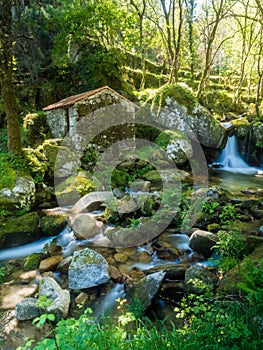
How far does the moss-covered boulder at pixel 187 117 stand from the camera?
1126cm

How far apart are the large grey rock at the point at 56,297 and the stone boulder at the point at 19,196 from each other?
120 inches

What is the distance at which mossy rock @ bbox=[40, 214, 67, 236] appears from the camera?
548 cm

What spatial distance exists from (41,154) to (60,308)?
5.56m

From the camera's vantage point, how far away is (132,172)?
9.38 meters

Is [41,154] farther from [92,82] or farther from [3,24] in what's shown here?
[92,82]

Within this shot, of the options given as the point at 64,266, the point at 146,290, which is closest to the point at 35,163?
the point at 64,266

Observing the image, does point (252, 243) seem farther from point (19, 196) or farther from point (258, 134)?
point (258, 134)

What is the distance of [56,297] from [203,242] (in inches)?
103

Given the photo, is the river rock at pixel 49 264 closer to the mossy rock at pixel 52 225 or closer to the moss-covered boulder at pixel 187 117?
the mossy rock at pixel 52 225

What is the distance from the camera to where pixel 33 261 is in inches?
175

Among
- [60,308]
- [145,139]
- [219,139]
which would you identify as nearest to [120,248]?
[60,308]

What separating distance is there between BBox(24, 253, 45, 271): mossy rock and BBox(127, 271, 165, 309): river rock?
1.83 metres

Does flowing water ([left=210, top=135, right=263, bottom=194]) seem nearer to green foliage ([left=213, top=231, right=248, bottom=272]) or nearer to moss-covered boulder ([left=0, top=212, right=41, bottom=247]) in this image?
green foliage ([left=213, top=231, right=248, bottom=272])

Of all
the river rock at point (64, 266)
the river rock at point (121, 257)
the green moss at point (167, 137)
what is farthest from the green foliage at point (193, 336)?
the green moss at point (167, 137)
